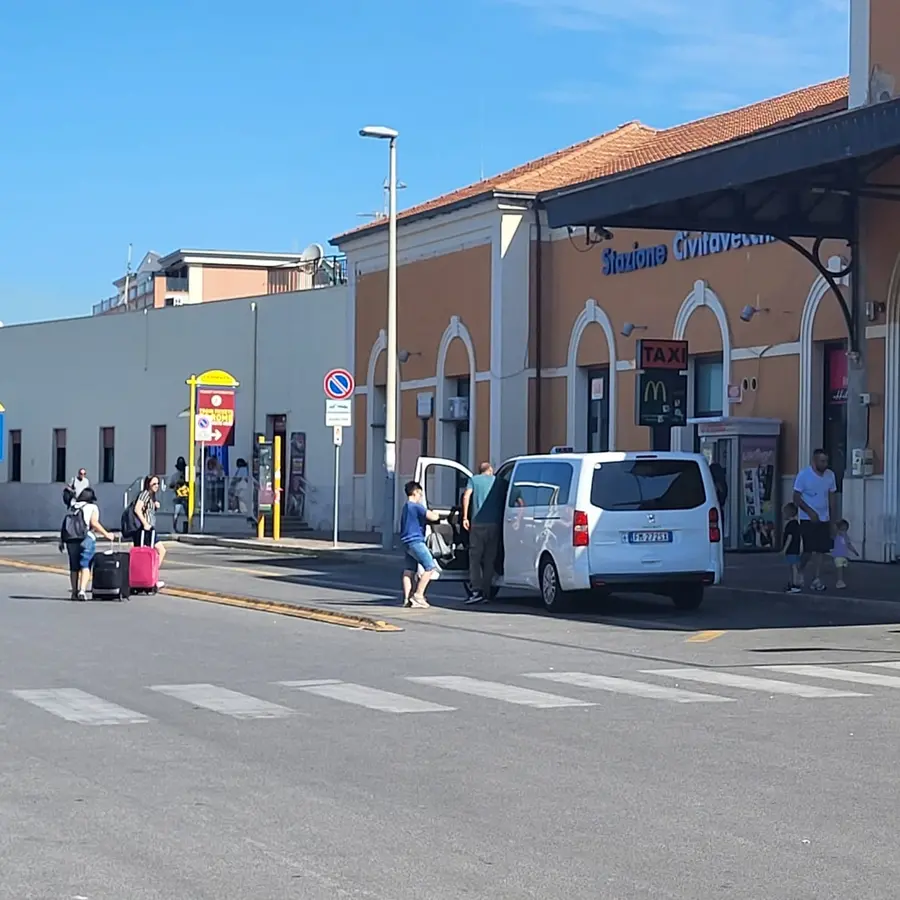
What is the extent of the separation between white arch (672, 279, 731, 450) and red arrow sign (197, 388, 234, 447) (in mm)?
15815

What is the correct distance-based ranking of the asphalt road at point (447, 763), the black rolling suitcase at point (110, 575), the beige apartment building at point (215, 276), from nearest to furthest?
the asphalt road at point (447, 763) → the black rolling suitcase at point (110, 575) → the beige apartment building at point (215, 276)

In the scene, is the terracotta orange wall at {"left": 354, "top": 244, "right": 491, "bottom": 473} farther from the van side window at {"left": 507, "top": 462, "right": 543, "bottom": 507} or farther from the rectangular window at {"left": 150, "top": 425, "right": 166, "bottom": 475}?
the van side window at {"left": 507, "top": 462, "right": 543, "bottom": 507}

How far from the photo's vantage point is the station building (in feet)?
85.4

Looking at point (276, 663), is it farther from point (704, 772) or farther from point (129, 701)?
point (704, 772)

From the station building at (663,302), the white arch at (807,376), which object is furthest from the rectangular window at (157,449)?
the white arch at (807,376)

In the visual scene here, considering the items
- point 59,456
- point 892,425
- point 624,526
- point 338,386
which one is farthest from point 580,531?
point 59,456

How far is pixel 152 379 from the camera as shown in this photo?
5303 cm

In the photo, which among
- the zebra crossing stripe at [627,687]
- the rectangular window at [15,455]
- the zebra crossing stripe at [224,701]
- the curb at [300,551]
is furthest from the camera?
the rectangular window at [15,455]

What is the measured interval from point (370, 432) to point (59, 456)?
19215 mm

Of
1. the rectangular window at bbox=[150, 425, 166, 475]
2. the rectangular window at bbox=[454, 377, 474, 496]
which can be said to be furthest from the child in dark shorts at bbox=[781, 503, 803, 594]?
the rectangular window at bbox=[150, 425, 166, 475]

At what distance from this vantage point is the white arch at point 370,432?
41.8m

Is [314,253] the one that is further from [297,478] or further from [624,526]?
[624,526]

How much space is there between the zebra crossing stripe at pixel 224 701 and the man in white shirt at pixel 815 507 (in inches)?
401

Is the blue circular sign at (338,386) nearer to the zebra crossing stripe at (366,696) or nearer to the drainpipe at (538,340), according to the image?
the drainpipe at (538,340)
